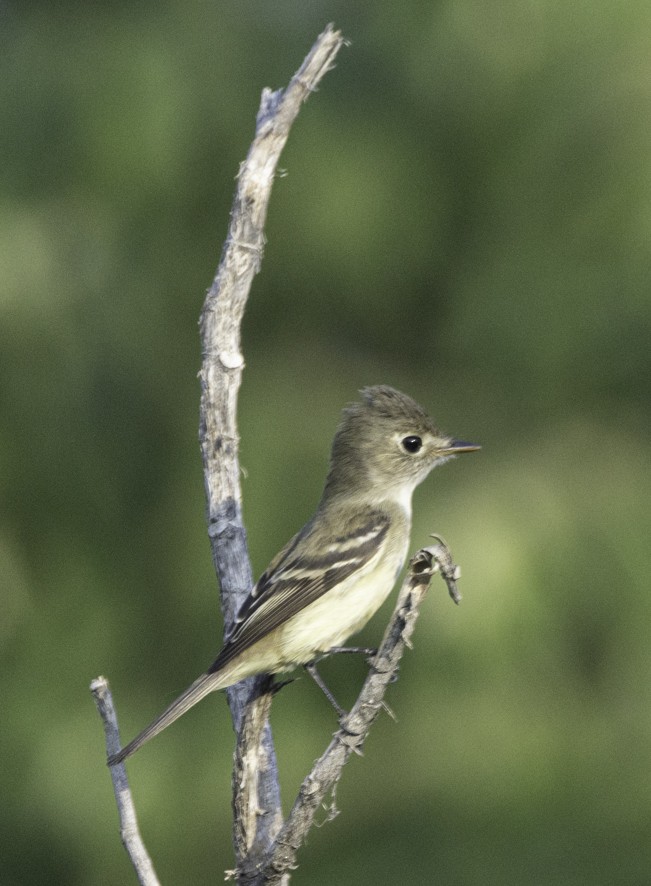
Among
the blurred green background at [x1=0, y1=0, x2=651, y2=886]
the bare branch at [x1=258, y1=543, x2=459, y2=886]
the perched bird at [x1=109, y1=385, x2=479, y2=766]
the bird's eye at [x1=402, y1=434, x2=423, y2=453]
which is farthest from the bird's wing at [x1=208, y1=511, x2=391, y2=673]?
the blurred green background at [x1=0, y1=0, x2=651, y2=886]

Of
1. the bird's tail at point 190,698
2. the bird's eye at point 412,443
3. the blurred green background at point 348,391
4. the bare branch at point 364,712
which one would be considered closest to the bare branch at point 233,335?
the bird's tail at point 190,698

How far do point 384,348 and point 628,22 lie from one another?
208cm

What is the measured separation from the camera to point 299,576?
4.42m

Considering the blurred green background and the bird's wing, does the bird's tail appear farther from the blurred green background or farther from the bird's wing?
the blurred green background

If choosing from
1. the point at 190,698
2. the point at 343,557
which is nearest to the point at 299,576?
the point at 343,557

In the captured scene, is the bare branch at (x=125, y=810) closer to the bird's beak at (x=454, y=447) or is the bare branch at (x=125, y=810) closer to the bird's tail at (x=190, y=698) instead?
the bird's tail at (x=190, y=698)

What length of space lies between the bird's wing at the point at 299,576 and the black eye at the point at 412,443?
379 mm

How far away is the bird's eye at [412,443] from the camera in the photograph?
201 inches

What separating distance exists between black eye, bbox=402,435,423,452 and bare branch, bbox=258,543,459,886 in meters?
1.83

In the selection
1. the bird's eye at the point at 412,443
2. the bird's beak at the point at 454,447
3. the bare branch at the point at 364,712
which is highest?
the bird's beak at the point at 454,447

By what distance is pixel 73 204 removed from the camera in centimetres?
667

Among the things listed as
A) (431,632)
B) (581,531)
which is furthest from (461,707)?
(581,531)

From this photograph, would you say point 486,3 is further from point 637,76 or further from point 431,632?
point 431,632

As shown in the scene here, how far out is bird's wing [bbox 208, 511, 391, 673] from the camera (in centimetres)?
400
